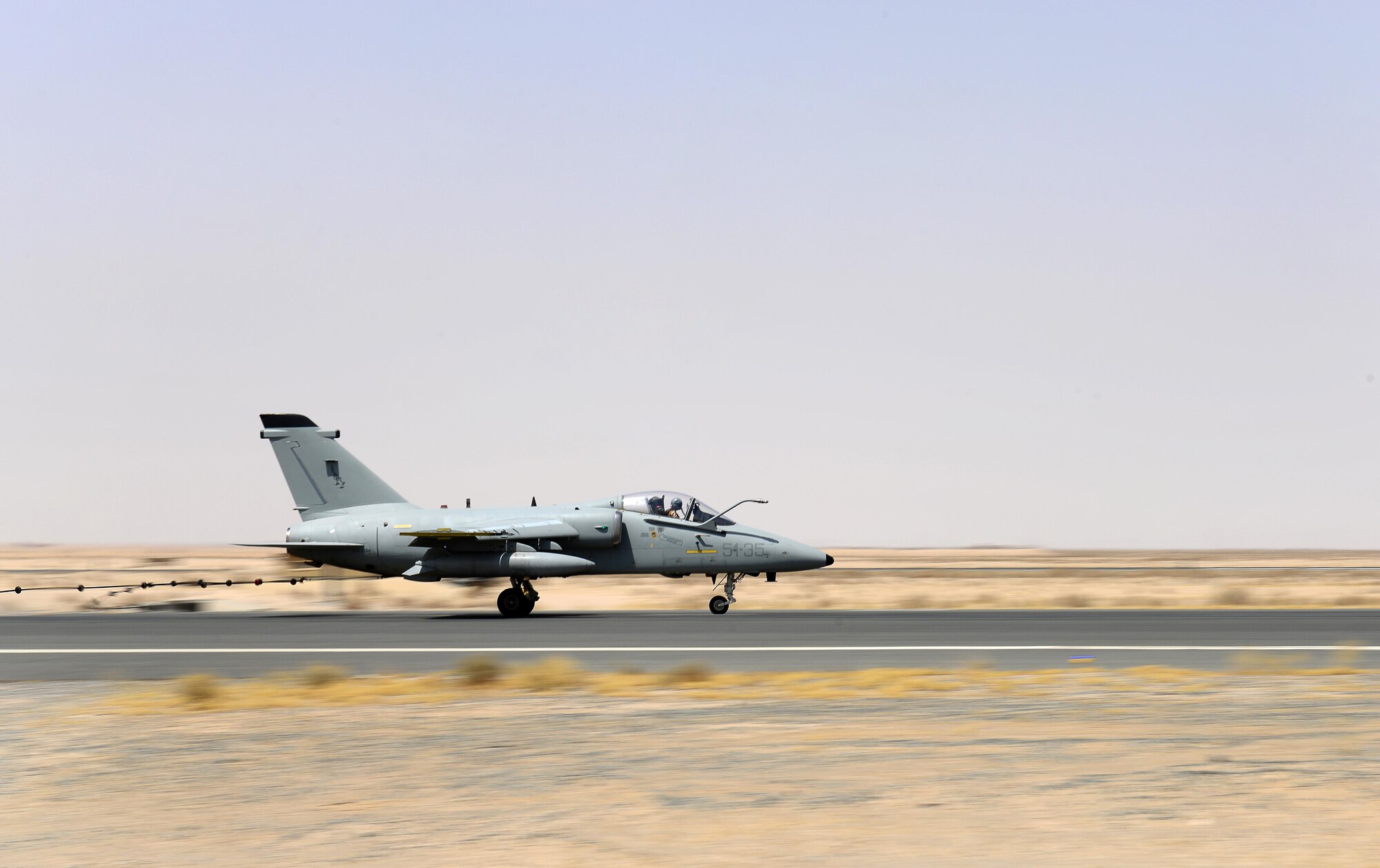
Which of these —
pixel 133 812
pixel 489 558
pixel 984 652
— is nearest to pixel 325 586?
pixel 489 558

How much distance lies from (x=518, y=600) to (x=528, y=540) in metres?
1.62

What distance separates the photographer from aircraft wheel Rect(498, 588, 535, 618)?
3061 centimetres

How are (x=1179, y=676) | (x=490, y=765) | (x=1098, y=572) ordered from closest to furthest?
1. (x=490, y=765)
2. (x=1179, y=676)
3. (x=1098, y=572)

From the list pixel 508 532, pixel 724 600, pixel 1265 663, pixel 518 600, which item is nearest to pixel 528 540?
pixel 508 532

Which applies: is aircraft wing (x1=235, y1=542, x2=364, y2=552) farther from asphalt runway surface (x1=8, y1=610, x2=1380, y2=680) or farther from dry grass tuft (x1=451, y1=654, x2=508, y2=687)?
dry grass tuft (x1=451, y1=654, x2=508, y2=687)

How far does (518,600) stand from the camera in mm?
30812

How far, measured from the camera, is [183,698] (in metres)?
14.4

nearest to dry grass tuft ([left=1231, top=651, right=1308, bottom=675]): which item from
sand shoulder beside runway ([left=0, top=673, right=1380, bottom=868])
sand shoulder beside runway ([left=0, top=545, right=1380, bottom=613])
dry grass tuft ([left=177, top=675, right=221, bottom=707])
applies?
sand shoulder beside runway ([left=0, top=673, right=1380, bottom=868])

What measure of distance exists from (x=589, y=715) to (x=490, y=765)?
2.72 metres

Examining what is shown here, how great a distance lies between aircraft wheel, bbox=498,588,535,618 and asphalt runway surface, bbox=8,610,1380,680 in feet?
2.16

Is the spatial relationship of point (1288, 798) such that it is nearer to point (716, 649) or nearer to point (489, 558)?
point (716, 649)

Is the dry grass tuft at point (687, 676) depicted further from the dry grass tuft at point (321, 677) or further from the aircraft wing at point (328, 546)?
the aircraft wing at point (328, 546)

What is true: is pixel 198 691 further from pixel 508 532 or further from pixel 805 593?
pixel 805 593

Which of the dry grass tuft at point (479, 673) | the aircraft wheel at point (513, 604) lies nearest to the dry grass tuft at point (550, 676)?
the dry grass tuft at point (479, 673)
